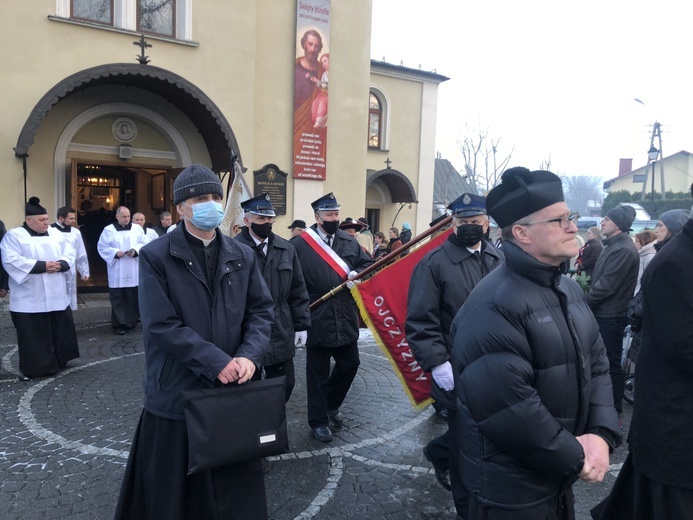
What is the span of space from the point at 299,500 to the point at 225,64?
35.6 feet

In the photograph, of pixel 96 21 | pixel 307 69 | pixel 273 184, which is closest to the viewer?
pixel 96 21

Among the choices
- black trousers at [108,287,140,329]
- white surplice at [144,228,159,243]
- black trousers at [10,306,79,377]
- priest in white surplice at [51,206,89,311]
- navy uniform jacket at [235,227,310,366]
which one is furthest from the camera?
white surplice at [144,228,159,243]

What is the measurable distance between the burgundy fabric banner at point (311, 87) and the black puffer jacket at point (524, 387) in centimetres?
1199

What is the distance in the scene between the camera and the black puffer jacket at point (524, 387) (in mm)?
2016

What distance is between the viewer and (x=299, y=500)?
374 cm

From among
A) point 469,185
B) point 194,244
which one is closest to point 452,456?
point 194,244

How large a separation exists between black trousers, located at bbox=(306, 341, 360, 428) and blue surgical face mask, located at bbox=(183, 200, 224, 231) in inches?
88.1

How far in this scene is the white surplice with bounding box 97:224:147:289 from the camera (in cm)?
933

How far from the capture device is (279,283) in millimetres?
4379

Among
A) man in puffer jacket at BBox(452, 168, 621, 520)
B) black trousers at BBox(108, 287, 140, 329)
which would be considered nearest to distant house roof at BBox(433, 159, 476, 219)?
black trousers at BBox(108, 287, 140, 329)

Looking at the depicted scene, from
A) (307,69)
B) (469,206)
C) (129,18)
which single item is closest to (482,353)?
(469,206)

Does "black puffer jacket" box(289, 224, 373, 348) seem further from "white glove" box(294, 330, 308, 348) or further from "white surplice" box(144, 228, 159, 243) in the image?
"white surplice" box(144, 228, 159, 243)

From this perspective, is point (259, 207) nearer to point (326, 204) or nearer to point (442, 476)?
point (326, 204)

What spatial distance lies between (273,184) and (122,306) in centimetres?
542
